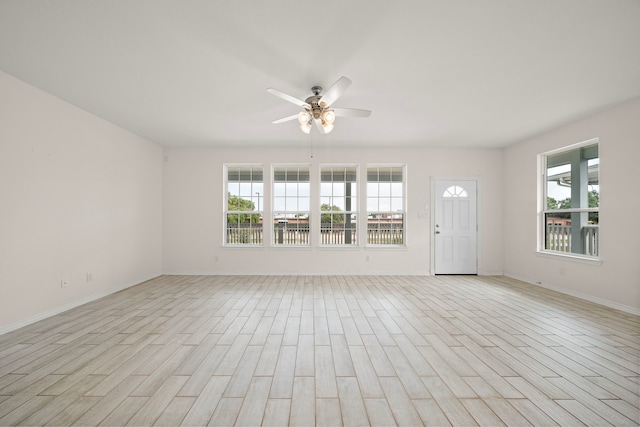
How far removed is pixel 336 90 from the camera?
256cm

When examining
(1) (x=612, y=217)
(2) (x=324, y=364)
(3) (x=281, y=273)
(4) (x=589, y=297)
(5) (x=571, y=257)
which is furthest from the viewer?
(3) (x=281, y=273)

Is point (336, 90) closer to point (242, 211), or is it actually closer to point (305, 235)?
point (305, 235)

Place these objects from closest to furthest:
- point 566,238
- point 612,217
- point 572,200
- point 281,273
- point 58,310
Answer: point 58,310, point 612,217, point 572,200, point 566,238, point 281,273

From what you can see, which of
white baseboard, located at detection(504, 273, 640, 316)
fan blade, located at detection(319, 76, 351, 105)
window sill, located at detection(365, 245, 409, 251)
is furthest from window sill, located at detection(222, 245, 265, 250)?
white baseboard, located at detection(504, 273, 640, 316)

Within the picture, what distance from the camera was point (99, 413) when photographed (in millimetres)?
1645

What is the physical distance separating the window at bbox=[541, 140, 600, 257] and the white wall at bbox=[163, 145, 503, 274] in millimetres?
964

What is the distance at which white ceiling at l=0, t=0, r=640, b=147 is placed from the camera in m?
1.98

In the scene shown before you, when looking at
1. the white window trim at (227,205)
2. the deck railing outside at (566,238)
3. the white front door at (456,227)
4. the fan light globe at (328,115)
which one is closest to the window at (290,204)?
the white window trim at (227,205)

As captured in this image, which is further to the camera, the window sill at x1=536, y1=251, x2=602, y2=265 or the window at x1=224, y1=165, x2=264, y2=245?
the window at x1=224, y1=165, x2=264, y2=245

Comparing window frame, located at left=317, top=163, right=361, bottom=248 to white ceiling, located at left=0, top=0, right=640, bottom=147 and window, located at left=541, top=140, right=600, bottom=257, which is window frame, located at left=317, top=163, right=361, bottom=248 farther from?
window, located at left=541, top=140, right=600, bottom=257

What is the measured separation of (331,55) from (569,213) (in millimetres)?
4715

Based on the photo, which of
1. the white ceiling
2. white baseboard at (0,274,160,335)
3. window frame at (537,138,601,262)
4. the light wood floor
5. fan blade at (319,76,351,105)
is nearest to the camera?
the light wood floor

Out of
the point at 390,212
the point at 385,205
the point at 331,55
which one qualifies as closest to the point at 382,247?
the point at 390,212

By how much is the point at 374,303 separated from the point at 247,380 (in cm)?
226
